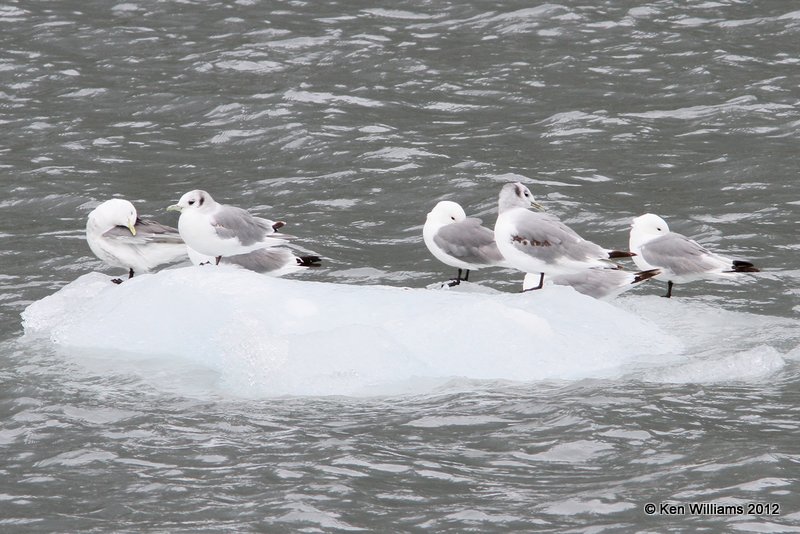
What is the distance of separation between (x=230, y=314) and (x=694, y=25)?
10996 millimetres

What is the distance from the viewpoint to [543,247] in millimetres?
10648

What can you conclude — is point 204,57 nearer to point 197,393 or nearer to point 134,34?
point 134,34

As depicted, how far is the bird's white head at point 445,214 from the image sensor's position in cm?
1158

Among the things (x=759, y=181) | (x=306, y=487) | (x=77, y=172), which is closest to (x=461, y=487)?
(x=306, y=487)

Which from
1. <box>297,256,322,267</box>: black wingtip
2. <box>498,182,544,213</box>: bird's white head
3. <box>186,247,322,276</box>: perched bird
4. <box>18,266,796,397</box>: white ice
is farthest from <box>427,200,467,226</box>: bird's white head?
<box>186,247,322,276</box>: perched bird

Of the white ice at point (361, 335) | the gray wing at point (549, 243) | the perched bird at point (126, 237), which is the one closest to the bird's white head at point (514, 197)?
the gray wing at point (549, 243)

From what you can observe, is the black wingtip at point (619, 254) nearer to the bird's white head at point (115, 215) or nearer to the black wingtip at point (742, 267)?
the black wingtip at point (742, 267)

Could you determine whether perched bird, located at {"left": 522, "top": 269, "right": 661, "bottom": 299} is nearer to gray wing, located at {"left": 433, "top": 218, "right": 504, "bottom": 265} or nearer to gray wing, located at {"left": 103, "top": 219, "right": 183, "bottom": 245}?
gray wing, located at {"left": 433, "top": 218, "right": 504, "bottom": 265}

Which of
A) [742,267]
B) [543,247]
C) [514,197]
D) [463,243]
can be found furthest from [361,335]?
[742,267]

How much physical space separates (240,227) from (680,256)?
3449mm

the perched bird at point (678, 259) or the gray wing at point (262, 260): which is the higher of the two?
the perched bird at point (678, 259)

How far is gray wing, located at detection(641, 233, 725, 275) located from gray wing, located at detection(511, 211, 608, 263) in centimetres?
63

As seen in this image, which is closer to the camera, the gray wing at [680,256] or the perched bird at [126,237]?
the gray wing at [680,256]

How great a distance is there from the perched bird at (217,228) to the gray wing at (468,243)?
1345mm
